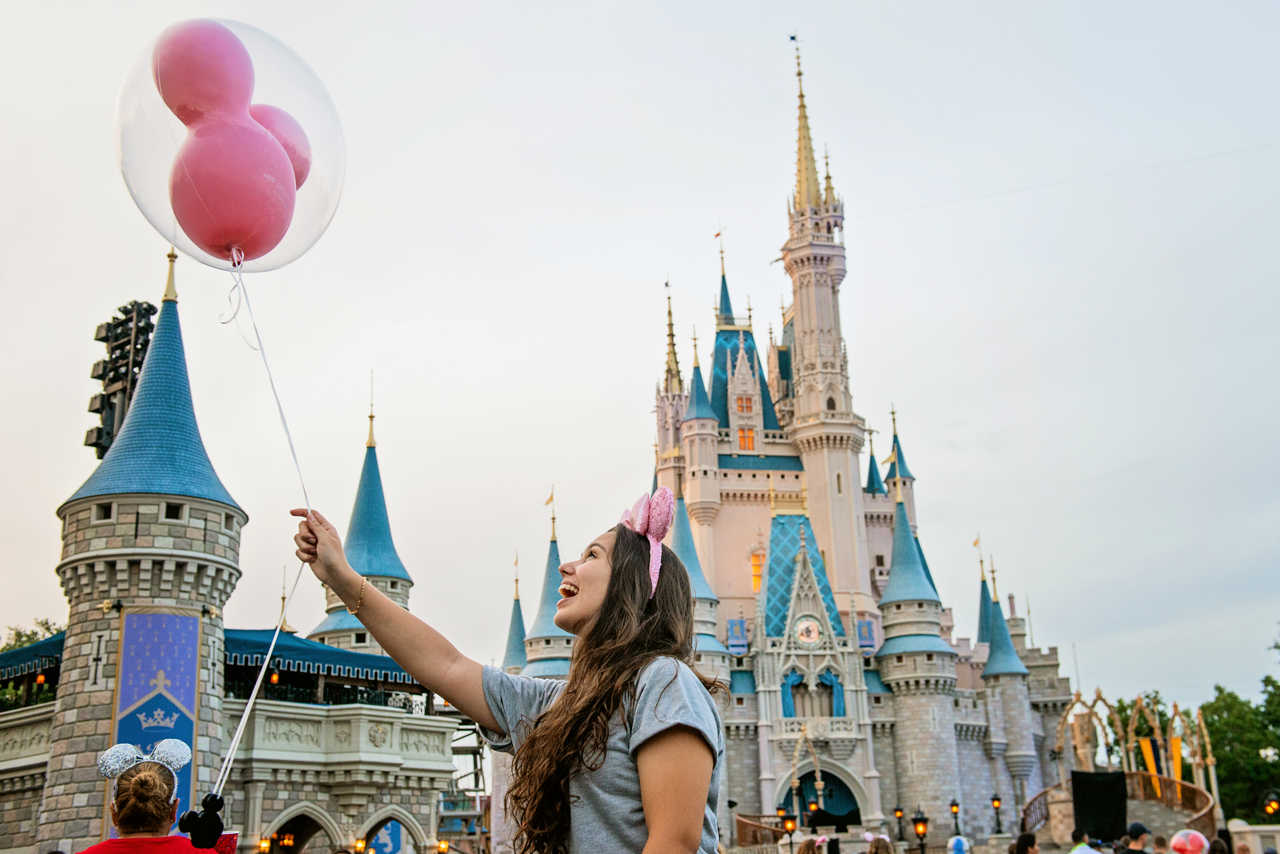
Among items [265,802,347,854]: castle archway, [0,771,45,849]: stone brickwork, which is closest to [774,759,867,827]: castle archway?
[265,802,347,854]: castle archway

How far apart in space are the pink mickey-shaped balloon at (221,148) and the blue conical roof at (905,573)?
1904 inches

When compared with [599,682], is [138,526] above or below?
above

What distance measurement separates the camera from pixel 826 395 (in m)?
56.2

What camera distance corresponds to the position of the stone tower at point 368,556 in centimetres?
3120

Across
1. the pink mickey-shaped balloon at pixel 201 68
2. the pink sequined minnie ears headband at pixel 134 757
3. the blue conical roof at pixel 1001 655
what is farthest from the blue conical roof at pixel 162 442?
the blue conical roof at pixel 1001 655

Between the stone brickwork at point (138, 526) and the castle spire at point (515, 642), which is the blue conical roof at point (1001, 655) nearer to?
the castle spire at point (515, 642)

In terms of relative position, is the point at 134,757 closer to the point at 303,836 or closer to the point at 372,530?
the point at 303,836

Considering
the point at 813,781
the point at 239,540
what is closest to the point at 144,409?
the point at 239,540

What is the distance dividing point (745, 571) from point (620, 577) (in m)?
53.0

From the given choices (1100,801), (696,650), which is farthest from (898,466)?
(696,650)

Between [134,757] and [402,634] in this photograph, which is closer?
[402,634]

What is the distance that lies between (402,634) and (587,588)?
1.68 feet

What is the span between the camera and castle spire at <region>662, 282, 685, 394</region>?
60.9 metres

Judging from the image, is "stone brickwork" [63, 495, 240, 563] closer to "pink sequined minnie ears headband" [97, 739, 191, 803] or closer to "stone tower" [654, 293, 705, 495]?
"pink sequined minnie ears headband" [97, 739, 191, 803]
